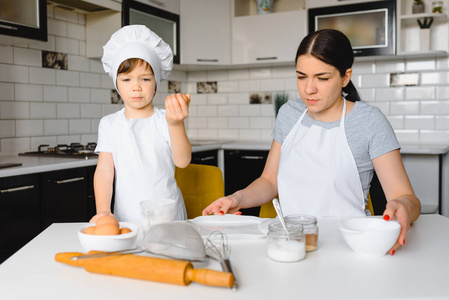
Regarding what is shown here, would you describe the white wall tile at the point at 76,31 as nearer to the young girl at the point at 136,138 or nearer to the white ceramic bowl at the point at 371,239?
the young girl at the point at 136,138

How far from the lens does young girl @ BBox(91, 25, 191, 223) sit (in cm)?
158

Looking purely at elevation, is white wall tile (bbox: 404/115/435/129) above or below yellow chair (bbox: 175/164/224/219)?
above

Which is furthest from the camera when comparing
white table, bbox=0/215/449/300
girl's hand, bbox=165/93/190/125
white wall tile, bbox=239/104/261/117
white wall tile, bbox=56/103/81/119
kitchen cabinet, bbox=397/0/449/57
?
white wall tile, bbox=239/104/261/117

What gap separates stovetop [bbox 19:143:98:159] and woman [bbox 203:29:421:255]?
1.37m

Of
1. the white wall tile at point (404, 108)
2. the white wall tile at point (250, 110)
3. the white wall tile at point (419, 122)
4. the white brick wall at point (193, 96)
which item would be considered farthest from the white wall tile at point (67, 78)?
the white wall tile at point (419, 122)

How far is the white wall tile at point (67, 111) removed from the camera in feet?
10.4

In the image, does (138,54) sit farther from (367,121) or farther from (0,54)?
(0,54)

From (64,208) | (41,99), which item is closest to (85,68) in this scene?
(41,99)

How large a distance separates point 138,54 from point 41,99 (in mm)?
1727

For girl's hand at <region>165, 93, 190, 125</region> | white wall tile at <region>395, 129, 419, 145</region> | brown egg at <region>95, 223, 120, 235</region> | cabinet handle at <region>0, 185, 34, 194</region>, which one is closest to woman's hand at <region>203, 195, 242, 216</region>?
girl's hand at <region>165, 93, 190, 125</region>

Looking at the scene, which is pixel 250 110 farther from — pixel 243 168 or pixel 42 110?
pixel 42 110

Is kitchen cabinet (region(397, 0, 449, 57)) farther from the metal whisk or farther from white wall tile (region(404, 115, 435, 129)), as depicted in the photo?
the metal whisk

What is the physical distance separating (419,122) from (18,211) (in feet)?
9.67

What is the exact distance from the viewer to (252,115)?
4270mm
